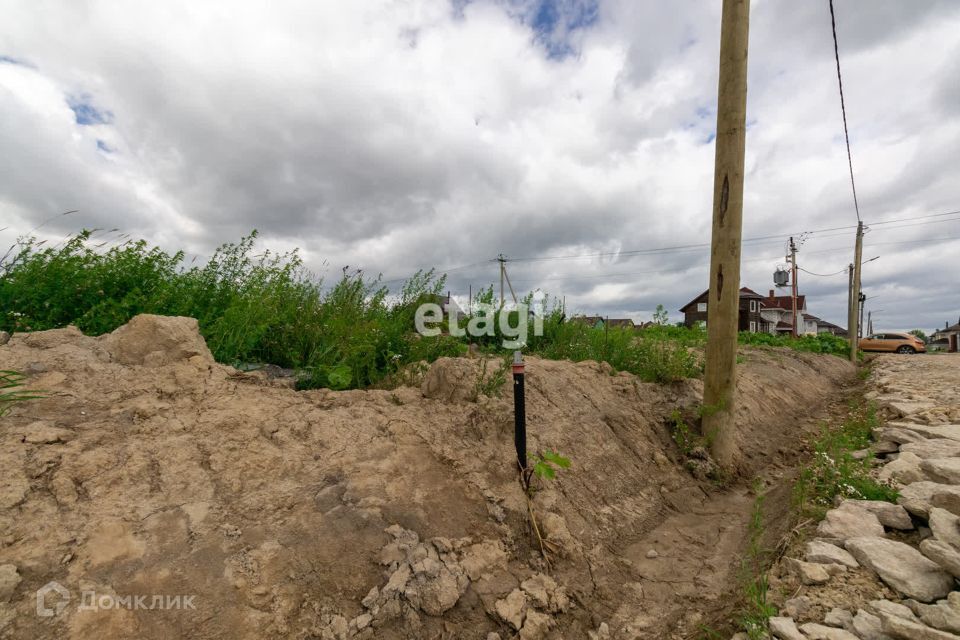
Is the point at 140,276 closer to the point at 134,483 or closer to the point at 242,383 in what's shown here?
the point at 242,383

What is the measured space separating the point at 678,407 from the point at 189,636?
15.4 ft

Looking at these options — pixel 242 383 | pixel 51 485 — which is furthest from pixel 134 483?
pixel 242 383

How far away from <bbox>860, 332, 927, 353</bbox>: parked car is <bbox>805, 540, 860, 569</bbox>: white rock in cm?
3474

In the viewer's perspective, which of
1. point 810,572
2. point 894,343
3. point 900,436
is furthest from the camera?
point 894,343

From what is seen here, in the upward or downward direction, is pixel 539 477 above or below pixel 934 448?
below

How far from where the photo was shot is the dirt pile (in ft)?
6.02

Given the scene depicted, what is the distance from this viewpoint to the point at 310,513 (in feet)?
7.48

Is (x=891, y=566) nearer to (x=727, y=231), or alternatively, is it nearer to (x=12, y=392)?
(x=727, y=231)

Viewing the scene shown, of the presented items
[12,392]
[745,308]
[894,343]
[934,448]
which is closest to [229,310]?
[12,392]

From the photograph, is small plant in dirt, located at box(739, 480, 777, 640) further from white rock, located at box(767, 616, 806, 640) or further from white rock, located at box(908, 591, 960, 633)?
white rock, located at box(908, 591, 960, 633)

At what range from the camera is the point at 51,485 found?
6.61ft

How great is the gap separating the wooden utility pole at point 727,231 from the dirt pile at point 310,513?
91 centimetres

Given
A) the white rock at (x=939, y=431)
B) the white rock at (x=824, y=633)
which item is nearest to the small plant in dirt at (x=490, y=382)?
the white rock at (x=824, y=633)

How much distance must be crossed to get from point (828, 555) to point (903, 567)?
262 millimetres
